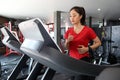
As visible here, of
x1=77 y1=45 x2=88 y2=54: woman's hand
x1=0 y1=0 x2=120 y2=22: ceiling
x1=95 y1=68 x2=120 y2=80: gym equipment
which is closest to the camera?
x1=95 y1=68 x2=120 y2=80: gym equipment

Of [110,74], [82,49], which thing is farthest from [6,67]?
[110,74]

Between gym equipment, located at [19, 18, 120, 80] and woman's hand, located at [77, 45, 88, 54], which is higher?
gym equipment, located at [19, 18, 120, 80]

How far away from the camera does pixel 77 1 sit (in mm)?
8148

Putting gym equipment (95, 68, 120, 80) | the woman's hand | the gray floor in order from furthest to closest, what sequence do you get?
the gray floor → the woman's hand → gym equipment (95, 68, 120, 80)

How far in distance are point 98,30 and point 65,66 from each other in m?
9.49

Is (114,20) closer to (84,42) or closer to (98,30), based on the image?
(98,30)

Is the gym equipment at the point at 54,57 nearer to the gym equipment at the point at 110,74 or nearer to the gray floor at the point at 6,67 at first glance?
the gym equipment at the point at 110,74

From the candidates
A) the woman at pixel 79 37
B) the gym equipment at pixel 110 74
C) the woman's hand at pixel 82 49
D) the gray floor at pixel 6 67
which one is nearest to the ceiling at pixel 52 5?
the gray floor at pixel 6 67

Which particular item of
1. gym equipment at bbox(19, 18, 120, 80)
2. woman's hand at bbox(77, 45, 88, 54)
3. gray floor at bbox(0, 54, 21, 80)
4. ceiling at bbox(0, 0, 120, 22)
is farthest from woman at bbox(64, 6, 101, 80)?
ceiling at bbox(0, 0, 120, 22)

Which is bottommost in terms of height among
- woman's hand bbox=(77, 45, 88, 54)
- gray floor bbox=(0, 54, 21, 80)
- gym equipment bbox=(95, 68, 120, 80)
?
gray floor bbox=(0, 54, 21, 80)

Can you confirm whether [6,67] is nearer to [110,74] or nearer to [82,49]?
[82,49]

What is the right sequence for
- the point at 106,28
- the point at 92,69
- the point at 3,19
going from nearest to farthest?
the point at 92,69, the point at 106,28, the point at 3,19

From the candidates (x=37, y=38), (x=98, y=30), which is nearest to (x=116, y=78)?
(x=37, y=38)

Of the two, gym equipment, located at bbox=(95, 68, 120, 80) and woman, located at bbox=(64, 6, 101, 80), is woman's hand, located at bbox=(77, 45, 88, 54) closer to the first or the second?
woman, located at bbox=(64, 6, 101, 80)
